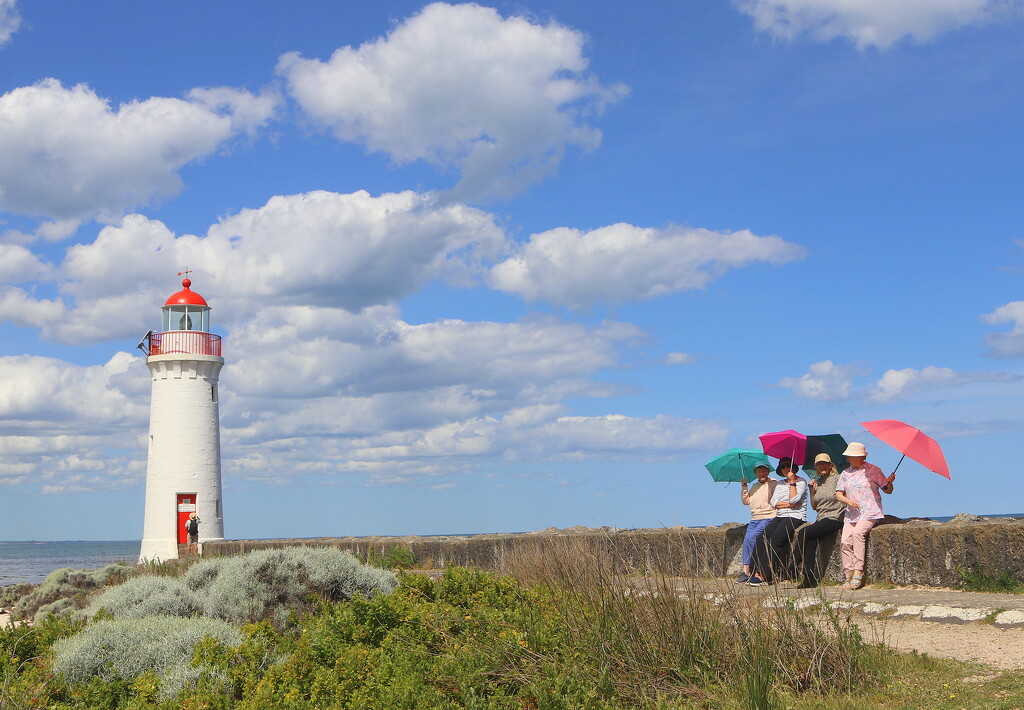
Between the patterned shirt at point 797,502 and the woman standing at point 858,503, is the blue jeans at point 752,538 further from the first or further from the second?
the woman standing at point 858,503

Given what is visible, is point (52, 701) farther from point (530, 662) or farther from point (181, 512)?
point (181, 512)

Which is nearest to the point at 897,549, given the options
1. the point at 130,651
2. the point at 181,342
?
the point at 130,651

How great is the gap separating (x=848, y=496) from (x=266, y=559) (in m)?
6.11

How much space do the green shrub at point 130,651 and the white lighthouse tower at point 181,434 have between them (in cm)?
1670

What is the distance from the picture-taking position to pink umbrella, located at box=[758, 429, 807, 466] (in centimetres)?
1132

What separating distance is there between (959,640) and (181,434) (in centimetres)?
2026

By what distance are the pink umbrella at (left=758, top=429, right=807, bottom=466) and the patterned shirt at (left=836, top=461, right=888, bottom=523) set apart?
1.25 m

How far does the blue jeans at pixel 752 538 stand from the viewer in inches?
393

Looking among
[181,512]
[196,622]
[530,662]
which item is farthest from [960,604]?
[181,512]

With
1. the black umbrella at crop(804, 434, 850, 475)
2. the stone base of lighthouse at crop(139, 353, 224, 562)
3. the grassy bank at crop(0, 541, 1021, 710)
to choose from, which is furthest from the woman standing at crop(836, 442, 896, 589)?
the stone base of lighthouse at crop(139, 353, 224, 562)

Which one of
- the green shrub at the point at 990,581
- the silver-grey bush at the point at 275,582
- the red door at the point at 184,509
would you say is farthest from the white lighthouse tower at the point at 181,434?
the green shrub at the point at 990,581

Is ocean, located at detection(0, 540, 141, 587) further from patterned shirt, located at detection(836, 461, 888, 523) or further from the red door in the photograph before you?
patterned shirt, located at detection(836, 461, 888, 523)

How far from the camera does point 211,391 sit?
2427 cm

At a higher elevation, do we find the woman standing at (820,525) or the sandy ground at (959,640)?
the woman standing at (820,525)
